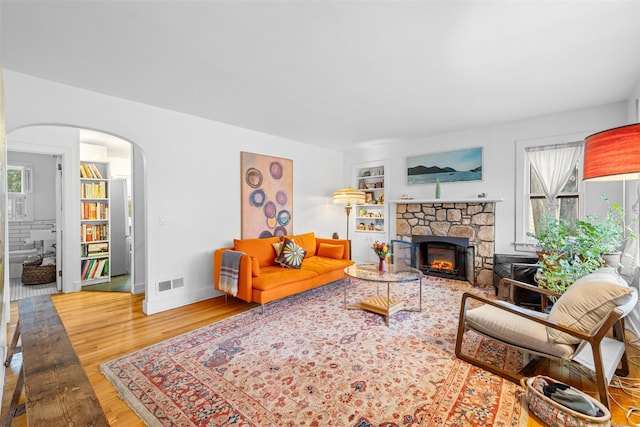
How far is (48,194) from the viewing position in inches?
208

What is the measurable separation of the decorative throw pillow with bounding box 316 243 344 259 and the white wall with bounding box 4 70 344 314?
144cm

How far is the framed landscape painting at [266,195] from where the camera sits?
4438 mm

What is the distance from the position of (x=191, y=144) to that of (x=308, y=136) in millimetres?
1968

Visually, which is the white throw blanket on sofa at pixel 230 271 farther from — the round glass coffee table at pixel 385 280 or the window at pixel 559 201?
the window at pixel 559 201

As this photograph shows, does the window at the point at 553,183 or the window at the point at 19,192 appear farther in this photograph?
the window at the point at 19,192

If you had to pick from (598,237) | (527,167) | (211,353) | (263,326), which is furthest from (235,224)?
(527,167)

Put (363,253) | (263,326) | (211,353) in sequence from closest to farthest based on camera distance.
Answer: (211,353)
(263,326)
(363,253)

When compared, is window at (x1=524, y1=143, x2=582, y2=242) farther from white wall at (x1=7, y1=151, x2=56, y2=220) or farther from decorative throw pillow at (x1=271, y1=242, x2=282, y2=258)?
white wall at (x1=7, y1=151, x2=56, y2=220)

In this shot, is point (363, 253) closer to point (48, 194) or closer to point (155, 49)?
point (155, 49)

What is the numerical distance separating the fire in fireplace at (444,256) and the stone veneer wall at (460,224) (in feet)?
0.30

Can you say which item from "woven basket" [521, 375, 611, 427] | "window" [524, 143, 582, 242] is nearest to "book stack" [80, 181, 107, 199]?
"woven basket" [521, 375, 611, 427]

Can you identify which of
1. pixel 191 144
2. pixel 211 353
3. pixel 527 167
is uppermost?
pixel 191 144

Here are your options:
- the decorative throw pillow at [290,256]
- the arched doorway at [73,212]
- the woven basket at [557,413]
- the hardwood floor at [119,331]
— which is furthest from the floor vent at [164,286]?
the woven basket at [557,413]

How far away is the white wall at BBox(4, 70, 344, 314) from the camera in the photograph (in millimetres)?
2777
